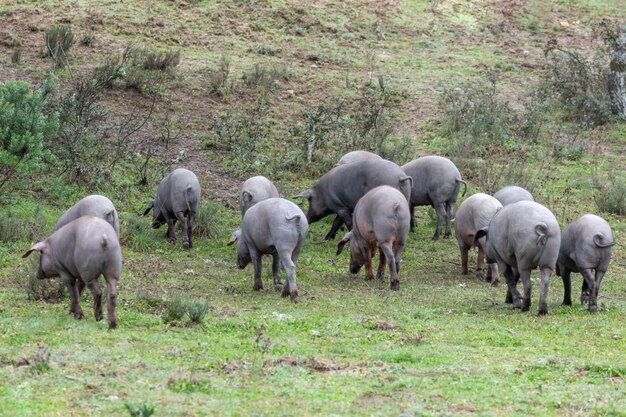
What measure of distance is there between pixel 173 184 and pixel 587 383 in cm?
920

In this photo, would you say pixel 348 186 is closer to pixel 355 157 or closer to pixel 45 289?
pixel 355 157

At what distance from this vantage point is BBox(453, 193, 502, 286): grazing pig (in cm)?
1475

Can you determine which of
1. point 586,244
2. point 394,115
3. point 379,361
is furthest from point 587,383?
point 394,115

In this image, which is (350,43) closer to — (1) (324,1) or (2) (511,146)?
(1) (324,1)

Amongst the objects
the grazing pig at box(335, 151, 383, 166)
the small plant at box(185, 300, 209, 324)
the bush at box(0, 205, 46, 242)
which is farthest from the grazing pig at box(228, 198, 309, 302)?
the grazing pig at box(335, 151, 383, 166)

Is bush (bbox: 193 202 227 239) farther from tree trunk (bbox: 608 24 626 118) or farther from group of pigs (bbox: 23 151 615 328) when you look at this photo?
tree trunk (bbox: 608 24 626 118)

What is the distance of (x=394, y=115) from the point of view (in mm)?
24234

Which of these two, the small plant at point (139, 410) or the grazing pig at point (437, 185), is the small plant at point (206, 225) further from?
the small plant at point (139, 410)

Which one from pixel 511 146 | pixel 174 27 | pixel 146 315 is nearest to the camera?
pixel 146 315

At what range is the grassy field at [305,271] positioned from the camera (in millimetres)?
8133

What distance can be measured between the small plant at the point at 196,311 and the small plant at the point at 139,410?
10.9 feet

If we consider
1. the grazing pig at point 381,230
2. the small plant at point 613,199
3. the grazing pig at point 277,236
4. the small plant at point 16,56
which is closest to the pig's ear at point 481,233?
the grazing pig at point 381,230

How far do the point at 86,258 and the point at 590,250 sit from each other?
6.10m

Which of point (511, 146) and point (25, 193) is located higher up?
point (511, 146)
